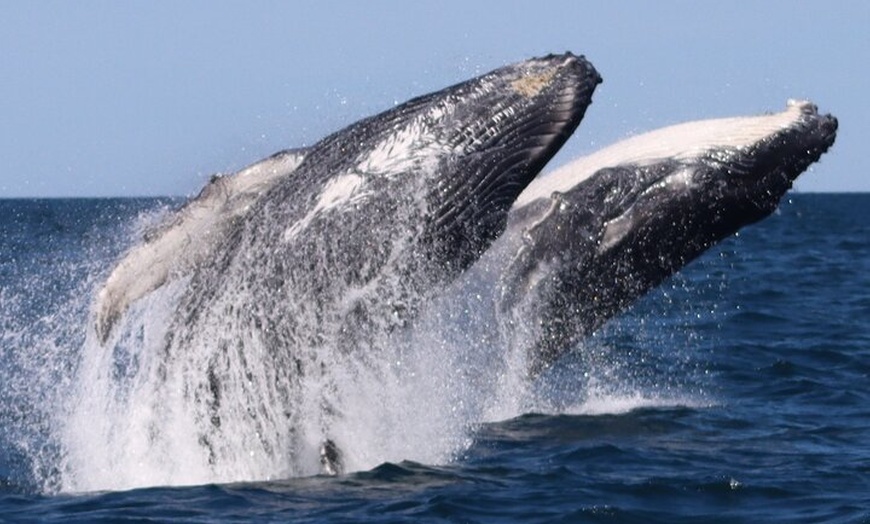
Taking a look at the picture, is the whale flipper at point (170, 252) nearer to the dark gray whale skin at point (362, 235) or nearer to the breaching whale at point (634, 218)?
the dark gray whale skin at point (362, 235)

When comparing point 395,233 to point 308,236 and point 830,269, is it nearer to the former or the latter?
point 308,236

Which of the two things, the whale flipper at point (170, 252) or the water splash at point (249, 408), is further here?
the whale flipper at point (170, 252)

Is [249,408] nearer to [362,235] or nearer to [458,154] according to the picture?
[362,235]

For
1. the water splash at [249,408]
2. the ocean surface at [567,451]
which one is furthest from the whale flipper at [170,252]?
the ocean surface at [567,451]

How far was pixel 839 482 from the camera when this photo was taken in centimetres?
1333

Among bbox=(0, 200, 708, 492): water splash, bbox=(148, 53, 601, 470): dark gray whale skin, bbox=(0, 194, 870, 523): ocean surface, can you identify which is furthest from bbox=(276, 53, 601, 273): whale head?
bbox=(0, 194, 870, 523): ocean surface

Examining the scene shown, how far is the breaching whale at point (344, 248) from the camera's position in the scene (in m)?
12.7

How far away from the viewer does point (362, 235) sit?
12711mm

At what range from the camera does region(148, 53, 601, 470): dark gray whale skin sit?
12.7 meters

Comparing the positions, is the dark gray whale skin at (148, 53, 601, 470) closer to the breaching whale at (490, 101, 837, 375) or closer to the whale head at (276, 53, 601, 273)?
the whale head at (276, 53, 601, 273)

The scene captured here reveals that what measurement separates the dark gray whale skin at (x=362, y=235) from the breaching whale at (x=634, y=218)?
222cm

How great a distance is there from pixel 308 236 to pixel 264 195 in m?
0.72

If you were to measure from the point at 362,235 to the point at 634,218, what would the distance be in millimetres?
3379

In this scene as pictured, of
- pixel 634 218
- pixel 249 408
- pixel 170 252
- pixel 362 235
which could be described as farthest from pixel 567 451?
pixel 170 252
